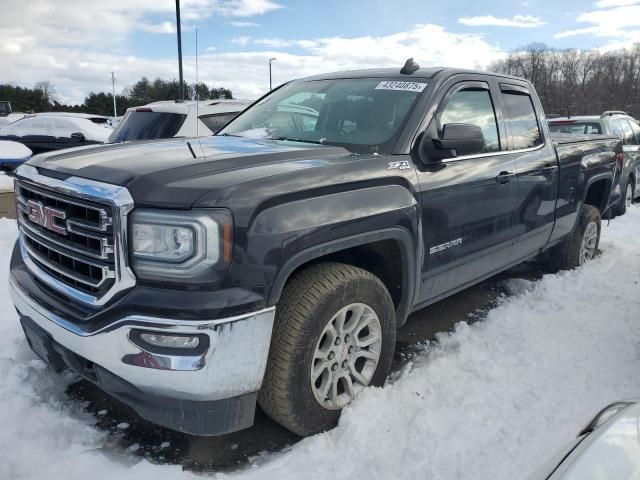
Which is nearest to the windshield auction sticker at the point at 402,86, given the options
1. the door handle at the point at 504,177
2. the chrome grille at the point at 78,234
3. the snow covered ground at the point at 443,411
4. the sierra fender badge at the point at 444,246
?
the door handle at the point at 504,177

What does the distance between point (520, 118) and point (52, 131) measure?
1239 cm

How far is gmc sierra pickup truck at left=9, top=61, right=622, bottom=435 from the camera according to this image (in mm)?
2137

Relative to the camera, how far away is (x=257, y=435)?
2.75 meters

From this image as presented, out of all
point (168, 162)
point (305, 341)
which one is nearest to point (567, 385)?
point (305, 341)

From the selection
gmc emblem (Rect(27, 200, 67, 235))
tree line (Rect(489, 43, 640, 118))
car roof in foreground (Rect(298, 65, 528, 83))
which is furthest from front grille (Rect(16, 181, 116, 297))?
tree line (Rect(489, 43, 640, 118))

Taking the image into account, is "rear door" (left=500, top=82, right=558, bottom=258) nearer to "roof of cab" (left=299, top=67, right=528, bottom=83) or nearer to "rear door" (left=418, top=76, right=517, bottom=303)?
"rear door" (left=418, top=76, right=517, bottom=303)

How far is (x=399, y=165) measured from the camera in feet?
9.68

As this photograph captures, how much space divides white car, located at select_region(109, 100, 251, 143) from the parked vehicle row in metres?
5.74

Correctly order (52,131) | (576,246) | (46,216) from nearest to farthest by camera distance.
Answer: (46,216)
(576,246)
(52,131)

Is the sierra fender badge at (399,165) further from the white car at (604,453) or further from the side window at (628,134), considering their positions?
the side window at (628,134)

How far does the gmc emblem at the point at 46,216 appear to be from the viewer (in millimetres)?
2428

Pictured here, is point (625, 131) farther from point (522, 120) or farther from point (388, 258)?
point (388, 258)

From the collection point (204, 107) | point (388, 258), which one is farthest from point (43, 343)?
point (204, 107)

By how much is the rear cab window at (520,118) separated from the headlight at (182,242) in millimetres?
2769
